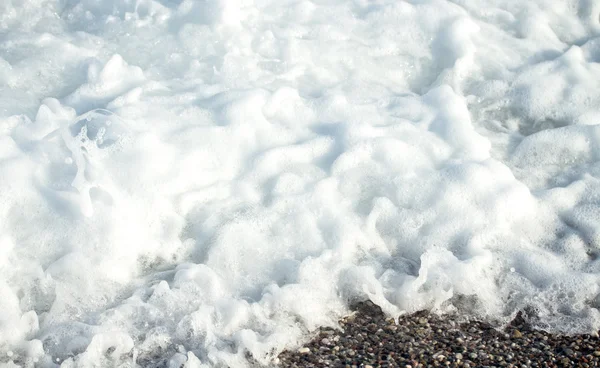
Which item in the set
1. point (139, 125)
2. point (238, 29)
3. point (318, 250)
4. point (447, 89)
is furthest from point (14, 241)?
point (447, 89)

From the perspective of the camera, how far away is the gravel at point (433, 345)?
129 inches

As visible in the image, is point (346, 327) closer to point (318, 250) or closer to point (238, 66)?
point (318, 250)

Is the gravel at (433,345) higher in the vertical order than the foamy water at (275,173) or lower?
lower

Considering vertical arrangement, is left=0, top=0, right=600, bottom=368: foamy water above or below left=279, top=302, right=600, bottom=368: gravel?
above

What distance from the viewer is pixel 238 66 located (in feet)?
17.7

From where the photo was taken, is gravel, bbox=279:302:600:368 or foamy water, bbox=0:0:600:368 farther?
foamy water, bbox=0:0:600:368

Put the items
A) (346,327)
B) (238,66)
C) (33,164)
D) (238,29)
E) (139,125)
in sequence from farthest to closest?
(238,29) < (238,66) < (139,125) < (33,164) < (346,327)

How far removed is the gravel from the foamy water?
83 mm

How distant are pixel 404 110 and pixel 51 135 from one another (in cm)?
255

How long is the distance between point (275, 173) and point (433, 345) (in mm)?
1634

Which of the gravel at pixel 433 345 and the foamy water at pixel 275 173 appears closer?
the gravel at pixel 433 345

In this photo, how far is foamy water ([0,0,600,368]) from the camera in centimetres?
356

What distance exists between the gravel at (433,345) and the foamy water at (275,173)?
8cm

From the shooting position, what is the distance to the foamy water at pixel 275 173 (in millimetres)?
3559
